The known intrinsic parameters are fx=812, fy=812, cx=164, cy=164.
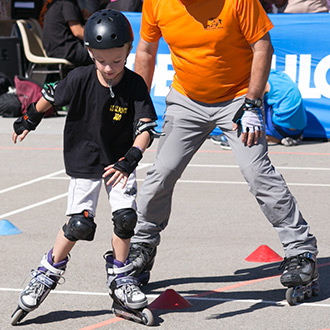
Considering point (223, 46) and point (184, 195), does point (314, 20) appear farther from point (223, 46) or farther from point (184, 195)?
point (223, 46)

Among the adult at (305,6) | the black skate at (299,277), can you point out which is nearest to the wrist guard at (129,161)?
the black skate at (299,277)

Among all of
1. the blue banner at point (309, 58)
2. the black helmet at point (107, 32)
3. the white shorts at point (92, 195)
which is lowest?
the blue banner at point (309, 58)

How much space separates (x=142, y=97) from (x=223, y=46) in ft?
2.36

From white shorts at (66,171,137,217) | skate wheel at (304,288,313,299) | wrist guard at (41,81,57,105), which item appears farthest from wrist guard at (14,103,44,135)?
skate wheel at (304,288,313,299)

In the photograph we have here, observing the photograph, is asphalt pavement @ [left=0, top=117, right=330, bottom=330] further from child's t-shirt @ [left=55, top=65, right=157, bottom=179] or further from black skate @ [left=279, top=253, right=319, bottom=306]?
child's t-shirt @ [left=55, top=65, right=157, bottom=179]

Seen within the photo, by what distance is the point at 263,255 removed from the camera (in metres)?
5.84

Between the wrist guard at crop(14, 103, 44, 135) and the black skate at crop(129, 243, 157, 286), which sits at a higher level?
the wrist guard at crop(14, 103, 44, 135)

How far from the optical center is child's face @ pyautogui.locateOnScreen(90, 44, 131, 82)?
14.5ft

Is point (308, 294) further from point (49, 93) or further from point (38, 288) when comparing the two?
point (49, 93)

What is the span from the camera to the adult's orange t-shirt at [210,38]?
16.1 feet

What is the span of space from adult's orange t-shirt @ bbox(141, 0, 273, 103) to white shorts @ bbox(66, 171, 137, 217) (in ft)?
2.87

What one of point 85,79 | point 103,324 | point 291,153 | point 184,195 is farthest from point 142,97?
point 291,153

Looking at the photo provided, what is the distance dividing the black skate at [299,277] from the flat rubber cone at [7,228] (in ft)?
8.38

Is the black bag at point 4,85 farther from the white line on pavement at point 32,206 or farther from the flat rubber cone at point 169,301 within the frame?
the flat rubber cone at point 169,301
